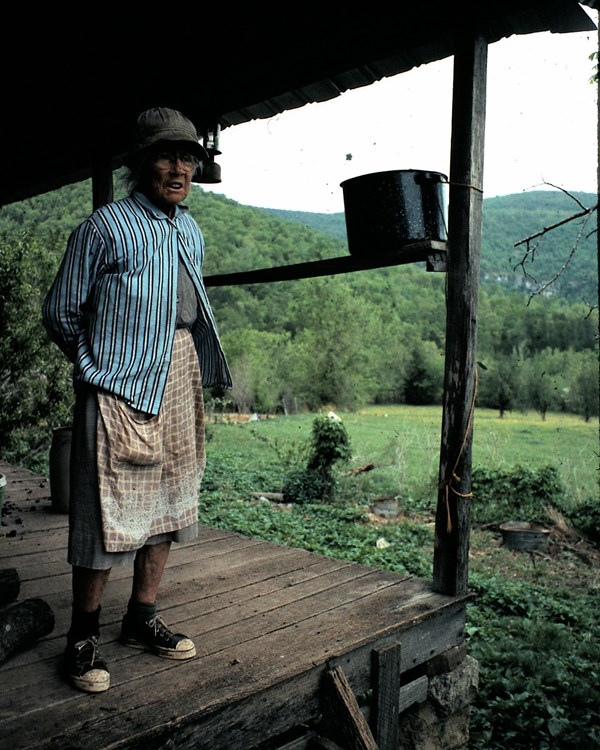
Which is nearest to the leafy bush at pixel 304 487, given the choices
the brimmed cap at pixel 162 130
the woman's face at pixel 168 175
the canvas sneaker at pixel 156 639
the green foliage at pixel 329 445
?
the green foliage at pixel 329 445

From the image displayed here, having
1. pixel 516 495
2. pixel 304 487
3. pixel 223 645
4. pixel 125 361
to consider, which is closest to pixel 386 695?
pixel 223 645

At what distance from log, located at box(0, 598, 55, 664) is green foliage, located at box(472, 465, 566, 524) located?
717 centimetres

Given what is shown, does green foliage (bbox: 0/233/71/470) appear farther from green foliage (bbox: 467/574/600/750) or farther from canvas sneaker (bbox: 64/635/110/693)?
canvas sneaker (bbox: 64/635/110/693)

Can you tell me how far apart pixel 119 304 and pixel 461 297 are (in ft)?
4.75

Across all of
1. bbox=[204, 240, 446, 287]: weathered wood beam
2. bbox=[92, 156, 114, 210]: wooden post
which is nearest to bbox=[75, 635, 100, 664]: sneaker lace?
bbox=[204, 240, 446, 287]: weathered wood beam

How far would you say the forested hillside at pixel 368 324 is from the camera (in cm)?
2238

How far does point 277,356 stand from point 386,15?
1003 inches

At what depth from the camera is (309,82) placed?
3.43 m

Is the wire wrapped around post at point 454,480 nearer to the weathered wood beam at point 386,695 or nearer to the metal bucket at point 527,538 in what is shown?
the weathered wood beam at point 386,695

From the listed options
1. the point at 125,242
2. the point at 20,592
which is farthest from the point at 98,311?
the point at 20,592

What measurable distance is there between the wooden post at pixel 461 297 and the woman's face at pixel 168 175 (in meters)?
1.16

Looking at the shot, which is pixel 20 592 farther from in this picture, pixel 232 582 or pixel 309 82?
pixel 309 82

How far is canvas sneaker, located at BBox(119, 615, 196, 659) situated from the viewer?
2.38 meters

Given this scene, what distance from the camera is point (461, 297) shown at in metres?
2.90
